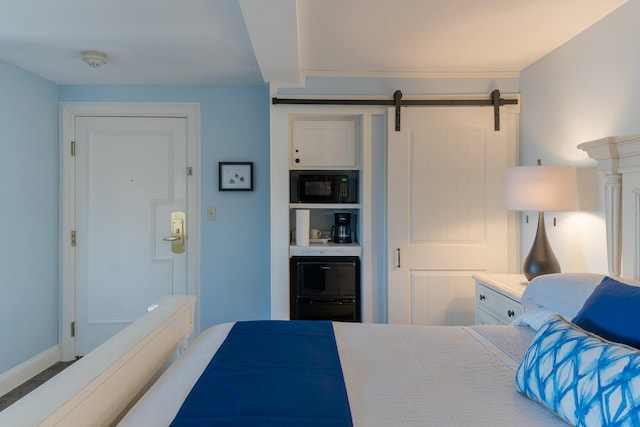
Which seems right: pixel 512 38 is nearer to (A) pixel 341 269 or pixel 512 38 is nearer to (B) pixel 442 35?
(B) pixel 442 35

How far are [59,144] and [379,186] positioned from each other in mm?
2591

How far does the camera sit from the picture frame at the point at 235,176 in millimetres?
3012

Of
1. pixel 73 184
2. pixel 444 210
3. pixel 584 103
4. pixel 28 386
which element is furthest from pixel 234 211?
pixel 584 103

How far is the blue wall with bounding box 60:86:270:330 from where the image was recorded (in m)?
3.04

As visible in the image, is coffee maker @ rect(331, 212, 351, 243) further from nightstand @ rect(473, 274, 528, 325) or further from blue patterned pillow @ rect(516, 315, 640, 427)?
blue patterned pillow @ rect(516, 315, 640, 427)

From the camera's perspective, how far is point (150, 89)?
3.00 meters

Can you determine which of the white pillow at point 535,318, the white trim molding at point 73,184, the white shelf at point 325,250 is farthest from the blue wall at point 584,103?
the white trim molding at point 73,184

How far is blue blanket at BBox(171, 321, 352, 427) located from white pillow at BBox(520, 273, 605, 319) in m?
0.93

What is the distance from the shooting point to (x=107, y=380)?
3.08 ft

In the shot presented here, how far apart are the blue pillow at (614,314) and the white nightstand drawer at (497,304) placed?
2.63 feet

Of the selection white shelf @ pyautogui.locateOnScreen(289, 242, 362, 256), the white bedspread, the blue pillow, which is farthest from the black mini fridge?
the blue pillow

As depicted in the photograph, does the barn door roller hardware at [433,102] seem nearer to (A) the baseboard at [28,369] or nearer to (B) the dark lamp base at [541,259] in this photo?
(B) the dark lamp base at [541,259]

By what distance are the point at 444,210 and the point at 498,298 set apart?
2.53 ft

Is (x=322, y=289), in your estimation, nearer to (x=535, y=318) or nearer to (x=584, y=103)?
(x=535, y=318)
